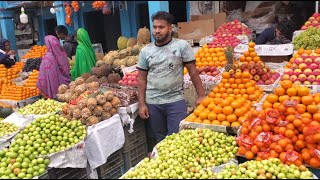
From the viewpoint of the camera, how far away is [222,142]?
311 centimetres

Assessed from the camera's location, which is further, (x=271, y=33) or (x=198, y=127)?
(x=271, y=33)

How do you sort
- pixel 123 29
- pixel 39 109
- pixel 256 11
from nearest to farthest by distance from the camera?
Result: pixel 39 109, pixel 256 11, pixel 123 29

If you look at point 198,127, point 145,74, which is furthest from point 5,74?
point 198,127

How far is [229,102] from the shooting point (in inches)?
143

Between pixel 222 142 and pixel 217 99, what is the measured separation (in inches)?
29.6

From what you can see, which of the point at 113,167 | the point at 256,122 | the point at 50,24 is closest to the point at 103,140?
the point at 113,167

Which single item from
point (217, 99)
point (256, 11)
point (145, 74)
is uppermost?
point (256, 11)

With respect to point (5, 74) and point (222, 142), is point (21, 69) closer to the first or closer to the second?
point (5, 74)

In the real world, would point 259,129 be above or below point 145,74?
below

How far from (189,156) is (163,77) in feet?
4.07

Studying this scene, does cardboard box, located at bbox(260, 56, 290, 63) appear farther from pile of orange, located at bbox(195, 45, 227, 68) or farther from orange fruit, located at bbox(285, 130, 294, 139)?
orange fruit, located at bbox(285, 130, 294, 139)

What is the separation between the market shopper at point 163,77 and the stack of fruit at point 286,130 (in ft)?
3.19

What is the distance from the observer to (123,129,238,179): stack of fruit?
2502 millimetres

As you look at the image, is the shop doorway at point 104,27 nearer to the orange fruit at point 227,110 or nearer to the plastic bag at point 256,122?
the orange fruit at point 227,110
